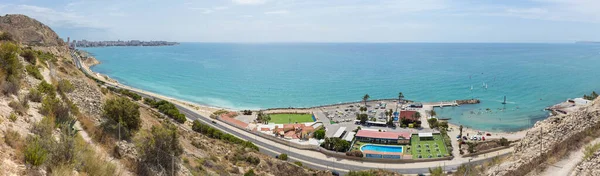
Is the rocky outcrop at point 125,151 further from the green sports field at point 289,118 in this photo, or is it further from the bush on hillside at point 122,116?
the green sports field at point 289,118

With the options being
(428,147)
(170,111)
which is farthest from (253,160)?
(428,147)

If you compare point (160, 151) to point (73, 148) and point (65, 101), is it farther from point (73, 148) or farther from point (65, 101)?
point (73, 148)

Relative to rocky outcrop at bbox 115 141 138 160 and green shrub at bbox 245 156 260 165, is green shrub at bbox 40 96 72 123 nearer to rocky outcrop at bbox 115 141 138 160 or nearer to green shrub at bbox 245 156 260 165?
rocky outcrop at bbox 115 141 138 160

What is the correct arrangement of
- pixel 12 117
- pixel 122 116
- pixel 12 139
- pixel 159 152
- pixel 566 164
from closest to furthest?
pixel 12 139 → pixel 12 117 → pixel 566 164 → pixel 159 152 → pixel 122 116

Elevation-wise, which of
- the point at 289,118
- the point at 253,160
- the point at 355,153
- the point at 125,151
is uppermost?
A: the point at 125,151

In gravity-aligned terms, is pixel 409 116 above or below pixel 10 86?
below

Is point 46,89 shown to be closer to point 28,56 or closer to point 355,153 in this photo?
point 28,56

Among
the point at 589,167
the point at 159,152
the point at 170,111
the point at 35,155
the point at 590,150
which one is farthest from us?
the point at 170,111
